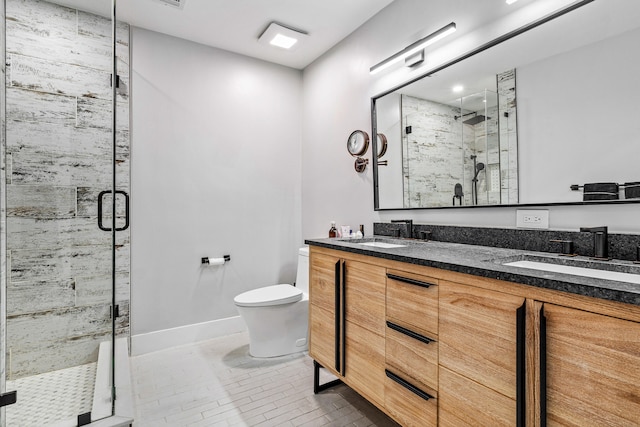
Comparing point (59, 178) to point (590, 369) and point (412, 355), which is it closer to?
point (412, 355)

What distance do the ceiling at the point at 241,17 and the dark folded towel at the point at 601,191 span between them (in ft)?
5.59

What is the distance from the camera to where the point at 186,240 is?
2699 millimetres

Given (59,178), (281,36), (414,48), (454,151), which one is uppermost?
(281,36)

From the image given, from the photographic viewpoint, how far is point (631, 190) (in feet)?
3.95

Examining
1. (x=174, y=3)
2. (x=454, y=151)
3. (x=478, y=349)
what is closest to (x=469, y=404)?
(x=478, y=349)

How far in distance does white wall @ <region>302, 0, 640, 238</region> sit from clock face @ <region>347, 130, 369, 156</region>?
0.21 ft

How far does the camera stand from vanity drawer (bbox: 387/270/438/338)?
118cm

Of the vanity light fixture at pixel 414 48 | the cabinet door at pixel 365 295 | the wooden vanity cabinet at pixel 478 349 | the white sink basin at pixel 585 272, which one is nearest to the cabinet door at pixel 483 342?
the wooden vanity cabinet at pixel 478 349

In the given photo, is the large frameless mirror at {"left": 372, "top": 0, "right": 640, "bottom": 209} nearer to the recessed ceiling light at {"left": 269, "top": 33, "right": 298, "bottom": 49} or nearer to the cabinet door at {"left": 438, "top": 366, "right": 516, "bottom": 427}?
the cabinet door at {"left": 438, "top": 366, "right": 516, "bottom": 427}

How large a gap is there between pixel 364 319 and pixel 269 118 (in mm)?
2200

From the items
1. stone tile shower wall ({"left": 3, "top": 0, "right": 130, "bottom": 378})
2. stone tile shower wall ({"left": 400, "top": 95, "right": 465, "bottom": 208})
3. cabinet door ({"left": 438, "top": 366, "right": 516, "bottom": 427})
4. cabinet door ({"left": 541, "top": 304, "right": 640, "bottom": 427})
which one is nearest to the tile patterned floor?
stone tile shower wall ({"left": 3, "top": 0, "right": 130, "bottom": 378})

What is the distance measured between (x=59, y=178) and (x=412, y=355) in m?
2.32

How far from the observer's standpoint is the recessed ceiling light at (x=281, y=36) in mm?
2498

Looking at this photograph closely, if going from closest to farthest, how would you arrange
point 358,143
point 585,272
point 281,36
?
point 585,272 → point 358,143 → point 281,36
